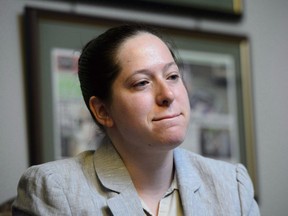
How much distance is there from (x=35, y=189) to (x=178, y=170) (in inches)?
14.7

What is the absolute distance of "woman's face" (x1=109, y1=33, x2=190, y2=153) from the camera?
1056 mm

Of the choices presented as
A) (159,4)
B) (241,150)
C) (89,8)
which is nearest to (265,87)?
(241,150)

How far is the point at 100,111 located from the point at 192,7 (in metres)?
0.80

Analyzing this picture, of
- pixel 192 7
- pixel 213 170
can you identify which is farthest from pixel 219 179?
pixel 192 7

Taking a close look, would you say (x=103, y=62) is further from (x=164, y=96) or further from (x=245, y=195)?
(x=245, y=195)

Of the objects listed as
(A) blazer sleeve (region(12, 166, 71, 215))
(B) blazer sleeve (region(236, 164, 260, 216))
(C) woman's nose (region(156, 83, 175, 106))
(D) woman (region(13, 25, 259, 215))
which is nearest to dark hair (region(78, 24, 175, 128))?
(D) woman (region(13, 25, 259, 215))

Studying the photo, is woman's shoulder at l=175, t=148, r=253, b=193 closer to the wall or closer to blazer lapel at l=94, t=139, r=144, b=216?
blazer lapel at l=94, t=139, r=144, b=216

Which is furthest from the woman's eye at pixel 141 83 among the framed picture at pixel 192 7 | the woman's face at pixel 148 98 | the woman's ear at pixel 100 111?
the framed picture at pixel 192 7

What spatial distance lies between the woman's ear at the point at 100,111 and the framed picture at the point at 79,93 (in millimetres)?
337

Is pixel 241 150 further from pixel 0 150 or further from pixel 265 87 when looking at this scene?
pixel 0 150

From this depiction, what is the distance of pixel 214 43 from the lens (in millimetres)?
1857

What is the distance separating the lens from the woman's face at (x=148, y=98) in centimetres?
106

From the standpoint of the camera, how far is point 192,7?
180cm

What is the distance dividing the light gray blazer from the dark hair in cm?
15
